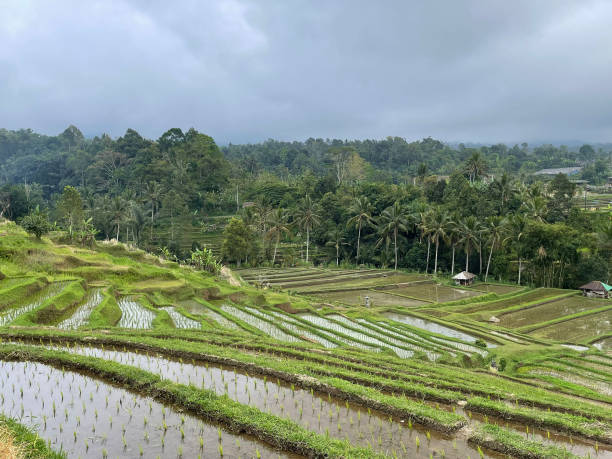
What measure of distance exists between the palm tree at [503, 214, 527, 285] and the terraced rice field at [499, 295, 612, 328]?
7694 millimetres

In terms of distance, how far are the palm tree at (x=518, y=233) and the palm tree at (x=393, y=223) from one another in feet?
37.8

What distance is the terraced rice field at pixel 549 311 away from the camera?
30734 mm

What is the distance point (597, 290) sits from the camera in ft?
122

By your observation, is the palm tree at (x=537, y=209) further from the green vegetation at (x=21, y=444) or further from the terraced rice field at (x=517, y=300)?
the green vegetation at (x=21, y=444)

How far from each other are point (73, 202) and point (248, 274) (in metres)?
19.2

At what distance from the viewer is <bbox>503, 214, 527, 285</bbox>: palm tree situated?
44219 mm

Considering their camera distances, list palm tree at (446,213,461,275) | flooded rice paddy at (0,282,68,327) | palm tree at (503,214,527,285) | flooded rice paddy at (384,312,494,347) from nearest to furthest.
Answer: flooded rice paddy at (0,282,68,327), flooded rice paddy at (384,312,494,347), palm tree at (503,214,527,285), palm tree at (446,213,461,275)

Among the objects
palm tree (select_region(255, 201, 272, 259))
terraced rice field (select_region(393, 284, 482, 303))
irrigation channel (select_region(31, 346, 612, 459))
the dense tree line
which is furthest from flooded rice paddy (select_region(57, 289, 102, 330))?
palm tree (select_region(255, 201, 272, 259))

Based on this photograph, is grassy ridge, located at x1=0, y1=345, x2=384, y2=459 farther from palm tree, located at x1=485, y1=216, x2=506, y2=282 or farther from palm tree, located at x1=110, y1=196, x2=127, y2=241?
palm tree, located at x1=110, y1=196, x2=127, y2=241

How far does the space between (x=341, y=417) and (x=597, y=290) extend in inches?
1403

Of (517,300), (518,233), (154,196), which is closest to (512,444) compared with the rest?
(517,300)

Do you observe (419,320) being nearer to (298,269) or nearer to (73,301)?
(73,301)

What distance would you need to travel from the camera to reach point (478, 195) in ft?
188

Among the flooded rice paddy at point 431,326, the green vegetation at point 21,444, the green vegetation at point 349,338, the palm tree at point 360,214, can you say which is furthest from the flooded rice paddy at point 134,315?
the palm tree at point 360,214
